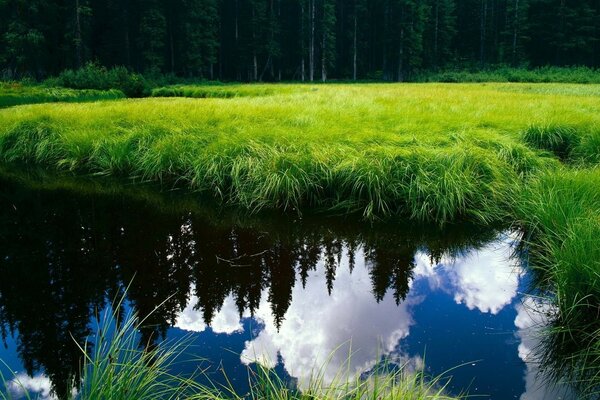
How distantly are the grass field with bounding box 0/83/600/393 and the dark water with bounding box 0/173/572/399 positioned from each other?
39cm

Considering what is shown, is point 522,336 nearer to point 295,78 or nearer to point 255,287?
point 255,287

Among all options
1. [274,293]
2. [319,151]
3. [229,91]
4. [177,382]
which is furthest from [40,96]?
[177,382]

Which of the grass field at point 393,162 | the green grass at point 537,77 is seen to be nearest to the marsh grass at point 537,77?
the green grass at point 537,77

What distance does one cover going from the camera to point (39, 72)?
108 ft

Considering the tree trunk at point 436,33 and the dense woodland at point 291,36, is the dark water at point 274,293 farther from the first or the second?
the tree trunk at point 436,33

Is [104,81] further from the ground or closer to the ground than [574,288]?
further from the ground

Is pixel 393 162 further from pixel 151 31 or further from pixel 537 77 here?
pixel 151 31

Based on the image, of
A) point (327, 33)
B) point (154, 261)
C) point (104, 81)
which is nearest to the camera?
point (154, 261)

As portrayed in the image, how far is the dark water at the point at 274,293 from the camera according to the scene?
2756 millimetres

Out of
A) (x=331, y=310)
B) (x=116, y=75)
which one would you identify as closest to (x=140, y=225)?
(x=331, y=310)

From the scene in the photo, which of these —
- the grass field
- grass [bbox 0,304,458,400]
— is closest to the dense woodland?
the grass field

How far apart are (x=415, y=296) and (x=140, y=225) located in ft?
10.9

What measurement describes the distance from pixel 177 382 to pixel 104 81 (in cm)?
2290

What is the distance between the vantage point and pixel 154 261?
418cm
